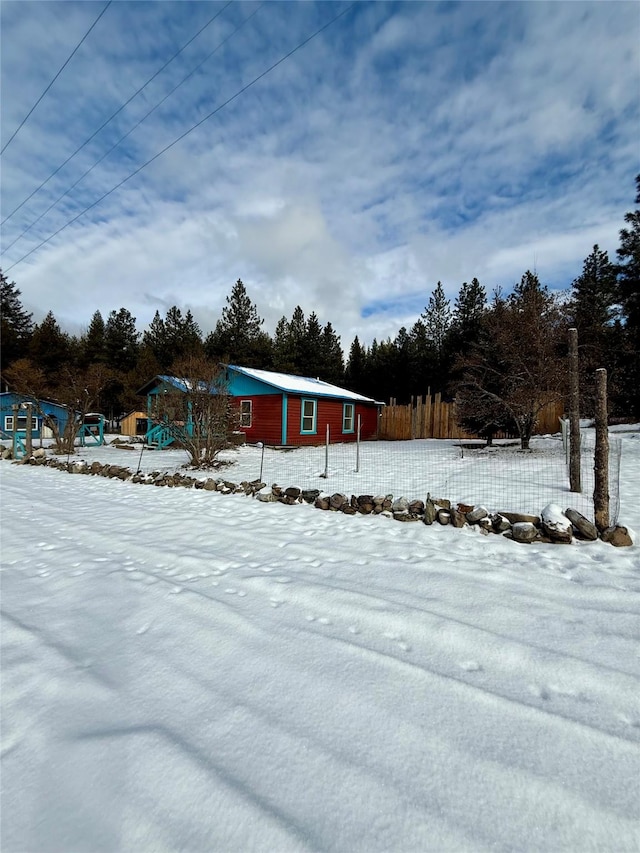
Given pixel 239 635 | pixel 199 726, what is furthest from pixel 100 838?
pixel 239 635

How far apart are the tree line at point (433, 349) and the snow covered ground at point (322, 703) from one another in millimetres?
9981

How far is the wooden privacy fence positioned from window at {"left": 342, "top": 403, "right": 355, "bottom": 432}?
102 inches

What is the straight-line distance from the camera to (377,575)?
3533 mm

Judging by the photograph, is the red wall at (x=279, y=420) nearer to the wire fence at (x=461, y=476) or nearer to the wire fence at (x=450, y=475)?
the wire fence at (x=450, y=475)

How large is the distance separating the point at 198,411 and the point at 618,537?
979 cm

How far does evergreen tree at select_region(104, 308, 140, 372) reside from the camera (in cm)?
4109

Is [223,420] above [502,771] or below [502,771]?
above

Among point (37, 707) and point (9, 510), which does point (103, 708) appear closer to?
point (37, 707)

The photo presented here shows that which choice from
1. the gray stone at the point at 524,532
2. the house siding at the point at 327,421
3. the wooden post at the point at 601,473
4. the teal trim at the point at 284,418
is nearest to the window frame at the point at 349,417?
the house siding at the point at 327,421

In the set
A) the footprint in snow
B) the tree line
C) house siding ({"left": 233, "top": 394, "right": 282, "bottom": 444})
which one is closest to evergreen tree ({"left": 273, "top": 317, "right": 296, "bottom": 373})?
the tree line

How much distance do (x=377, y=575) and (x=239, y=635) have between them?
1419 millimetres

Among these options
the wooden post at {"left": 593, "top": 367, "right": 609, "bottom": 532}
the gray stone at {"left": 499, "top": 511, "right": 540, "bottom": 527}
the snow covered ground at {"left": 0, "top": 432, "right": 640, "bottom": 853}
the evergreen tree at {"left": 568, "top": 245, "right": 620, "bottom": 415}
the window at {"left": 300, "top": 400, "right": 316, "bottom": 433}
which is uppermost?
the evergreen tree at {"left": 568, "top": 245, "right": 620, "bottom": 415}

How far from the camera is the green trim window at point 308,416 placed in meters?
17.9

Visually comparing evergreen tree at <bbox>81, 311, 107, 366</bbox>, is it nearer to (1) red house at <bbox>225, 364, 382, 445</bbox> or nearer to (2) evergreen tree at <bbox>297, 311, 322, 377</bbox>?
(2) evergreen tree at <bbox>297, 311, 322, 377</bbox>
